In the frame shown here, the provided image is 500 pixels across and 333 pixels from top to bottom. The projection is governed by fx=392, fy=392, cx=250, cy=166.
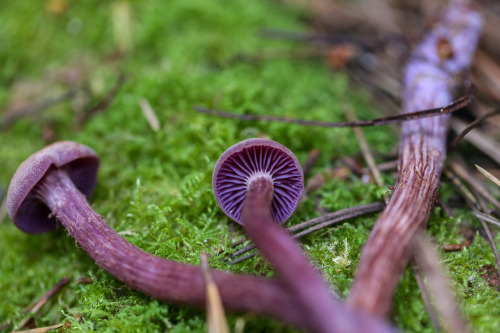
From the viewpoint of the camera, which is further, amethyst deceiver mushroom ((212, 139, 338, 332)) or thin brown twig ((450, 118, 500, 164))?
thin brown twig ((450, 118, 500, 164))

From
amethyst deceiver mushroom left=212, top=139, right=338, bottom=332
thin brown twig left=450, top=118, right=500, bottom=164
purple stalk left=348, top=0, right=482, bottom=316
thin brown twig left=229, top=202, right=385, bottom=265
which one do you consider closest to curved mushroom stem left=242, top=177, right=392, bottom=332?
amethyst deceiver mushroom left=212, top=139, right=338, bottom=332

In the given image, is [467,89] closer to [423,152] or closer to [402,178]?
[423,152]

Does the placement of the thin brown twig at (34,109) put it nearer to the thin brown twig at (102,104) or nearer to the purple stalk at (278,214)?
the thin brown twig at (102,104)

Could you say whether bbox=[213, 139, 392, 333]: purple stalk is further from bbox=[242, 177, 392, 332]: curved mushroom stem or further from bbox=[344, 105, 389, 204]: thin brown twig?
bbox=[344, 105, 389, 204]: thin brown twig

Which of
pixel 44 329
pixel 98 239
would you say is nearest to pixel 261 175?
pixel 98 239

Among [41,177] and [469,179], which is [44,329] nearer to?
[41,177]

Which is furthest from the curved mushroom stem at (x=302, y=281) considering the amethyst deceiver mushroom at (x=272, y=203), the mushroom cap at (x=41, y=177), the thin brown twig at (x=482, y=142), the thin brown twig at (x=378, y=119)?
the thin brown twig at (x=482, y=142)

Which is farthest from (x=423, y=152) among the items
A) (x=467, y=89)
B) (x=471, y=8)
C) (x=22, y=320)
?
(x=22, y=320)
